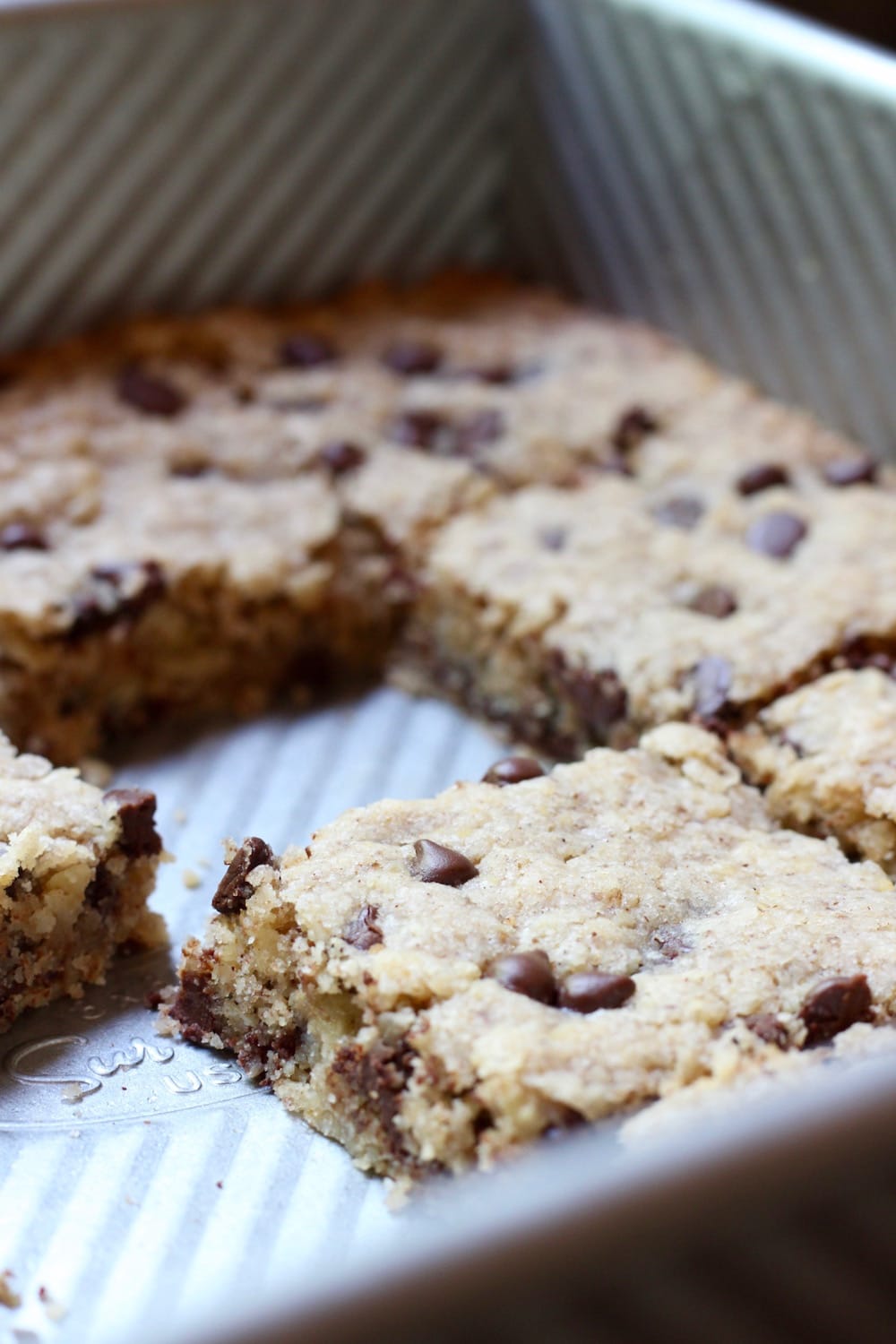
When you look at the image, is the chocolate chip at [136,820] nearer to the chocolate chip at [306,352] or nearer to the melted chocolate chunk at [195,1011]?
the melted chocolate chunk at [195,1011]

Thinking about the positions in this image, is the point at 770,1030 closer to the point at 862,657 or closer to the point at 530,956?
the point at 530,956

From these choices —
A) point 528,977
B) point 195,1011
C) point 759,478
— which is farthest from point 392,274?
point 528,977

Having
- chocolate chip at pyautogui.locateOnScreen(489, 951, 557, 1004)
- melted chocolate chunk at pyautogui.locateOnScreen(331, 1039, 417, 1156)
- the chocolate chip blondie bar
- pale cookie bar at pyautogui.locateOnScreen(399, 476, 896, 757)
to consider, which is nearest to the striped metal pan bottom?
melted chocolate chunk at pyautogui.locateOnScreen(331, 1039, 417, 1156)

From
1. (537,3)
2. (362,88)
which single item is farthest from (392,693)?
(537,3)

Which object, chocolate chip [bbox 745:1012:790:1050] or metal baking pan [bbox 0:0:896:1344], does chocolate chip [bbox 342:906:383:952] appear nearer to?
metal baking pan [bbox 0:0:896:1344]

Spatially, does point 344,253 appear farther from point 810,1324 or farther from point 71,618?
point 810,1324

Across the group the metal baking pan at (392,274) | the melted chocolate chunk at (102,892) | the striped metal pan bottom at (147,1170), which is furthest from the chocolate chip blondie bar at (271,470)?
the melted chocolate chunk at (102,892)

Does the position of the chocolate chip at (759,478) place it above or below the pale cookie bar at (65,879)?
above
